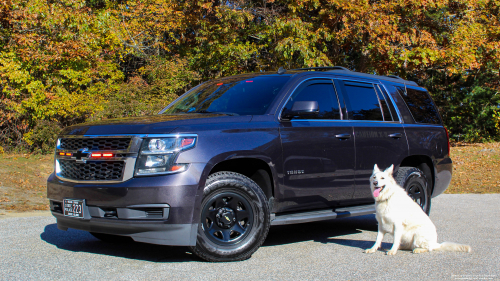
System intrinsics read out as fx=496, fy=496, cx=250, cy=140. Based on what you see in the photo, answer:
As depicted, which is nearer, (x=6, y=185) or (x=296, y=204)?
(x=296, y=204)

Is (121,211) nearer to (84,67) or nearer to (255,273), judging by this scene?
(255,273)

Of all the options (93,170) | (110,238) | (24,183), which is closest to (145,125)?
(93,170)

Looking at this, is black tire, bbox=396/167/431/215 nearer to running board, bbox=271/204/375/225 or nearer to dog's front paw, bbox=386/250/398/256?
running board, bbox=271/204/375/225

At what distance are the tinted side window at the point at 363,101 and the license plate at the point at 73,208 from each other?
3.37 metres

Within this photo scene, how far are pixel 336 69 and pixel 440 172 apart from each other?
231 cm

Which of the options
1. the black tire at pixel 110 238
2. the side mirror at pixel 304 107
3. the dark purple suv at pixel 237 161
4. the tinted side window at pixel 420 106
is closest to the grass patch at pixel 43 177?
the black tire at pixel 110 238

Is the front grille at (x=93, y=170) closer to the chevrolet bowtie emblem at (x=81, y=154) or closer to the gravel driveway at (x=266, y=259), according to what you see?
the chevrolet bowtie emblem at (x=81, y=154)

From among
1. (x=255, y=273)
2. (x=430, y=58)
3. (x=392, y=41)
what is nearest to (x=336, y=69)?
(x=255, y=273)

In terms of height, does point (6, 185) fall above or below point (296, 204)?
below

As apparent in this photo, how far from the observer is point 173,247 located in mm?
5867

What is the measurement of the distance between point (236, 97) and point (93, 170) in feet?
6.33

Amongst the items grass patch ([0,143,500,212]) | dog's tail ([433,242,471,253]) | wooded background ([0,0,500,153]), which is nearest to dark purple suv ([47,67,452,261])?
dog's tail ([433,242,471,253])

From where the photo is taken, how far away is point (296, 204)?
218 inches

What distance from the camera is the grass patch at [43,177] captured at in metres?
9.56
